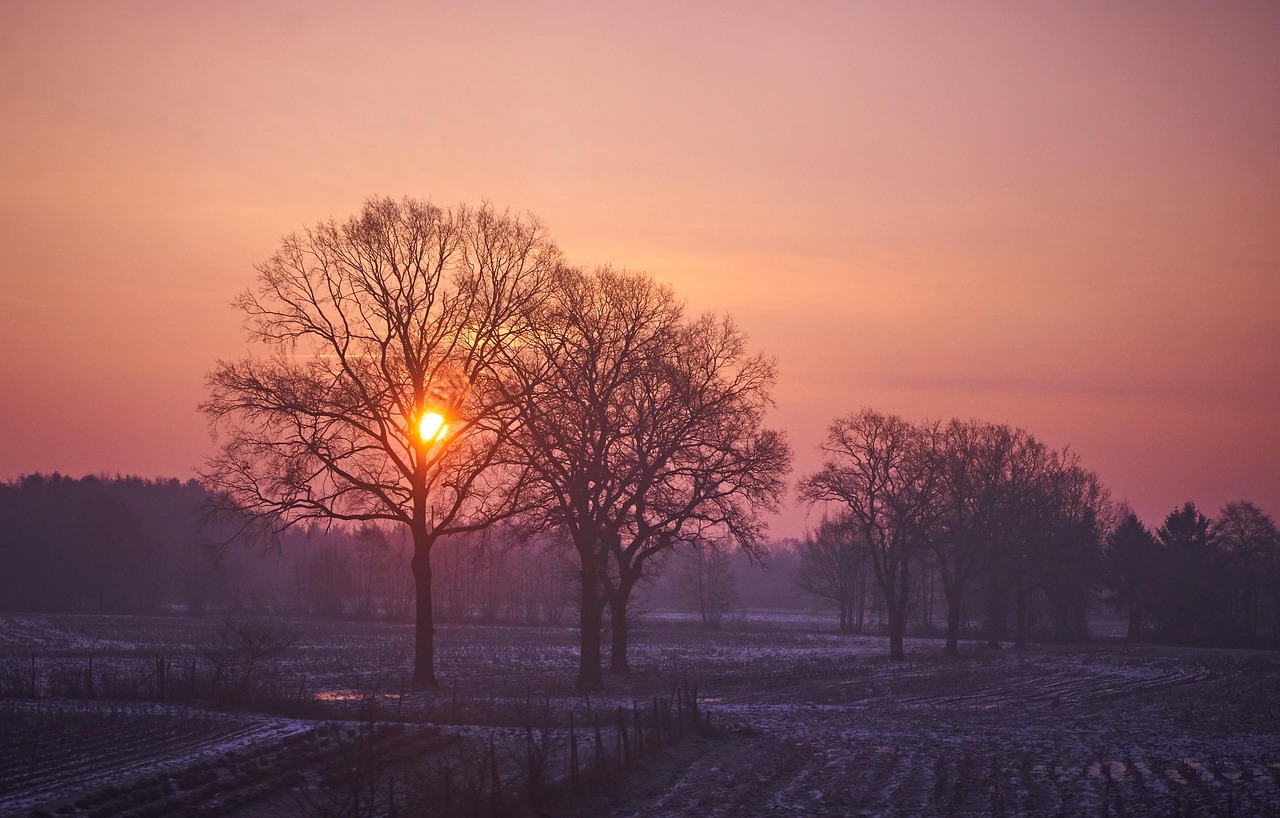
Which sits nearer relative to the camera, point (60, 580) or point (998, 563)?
point (998, 563)

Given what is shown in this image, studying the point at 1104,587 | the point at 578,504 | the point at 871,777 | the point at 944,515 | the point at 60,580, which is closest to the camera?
the point at 871,777

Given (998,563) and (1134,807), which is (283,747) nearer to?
(1134,807)

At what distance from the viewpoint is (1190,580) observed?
8519cm

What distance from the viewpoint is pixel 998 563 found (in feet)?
229

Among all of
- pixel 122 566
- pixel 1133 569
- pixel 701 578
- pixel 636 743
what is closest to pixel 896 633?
pixel 636 743

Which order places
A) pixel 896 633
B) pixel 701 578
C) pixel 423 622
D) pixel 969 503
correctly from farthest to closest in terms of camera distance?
pixel 701 578 → pixel 969 503 → pixel 896 633 → pixel 423 622

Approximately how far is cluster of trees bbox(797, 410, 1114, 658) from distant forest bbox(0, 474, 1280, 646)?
2.02ft

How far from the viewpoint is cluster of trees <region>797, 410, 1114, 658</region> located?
58.9 m

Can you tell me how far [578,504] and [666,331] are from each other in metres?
7.41

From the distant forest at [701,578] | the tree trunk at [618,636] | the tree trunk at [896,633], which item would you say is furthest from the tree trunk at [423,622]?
the tree trunk at [896,633]

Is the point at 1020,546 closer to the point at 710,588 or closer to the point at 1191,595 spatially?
the point at 1191,595

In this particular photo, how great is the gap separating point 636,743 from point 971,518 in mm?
51982

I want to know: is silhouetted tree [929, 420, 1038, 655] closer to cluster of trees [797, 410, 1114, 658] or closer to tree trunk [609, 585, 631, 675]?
cluster of trees [797, 410, 1114, 658]

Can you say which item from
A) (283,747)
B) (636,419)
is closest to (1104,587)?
(636,419)
